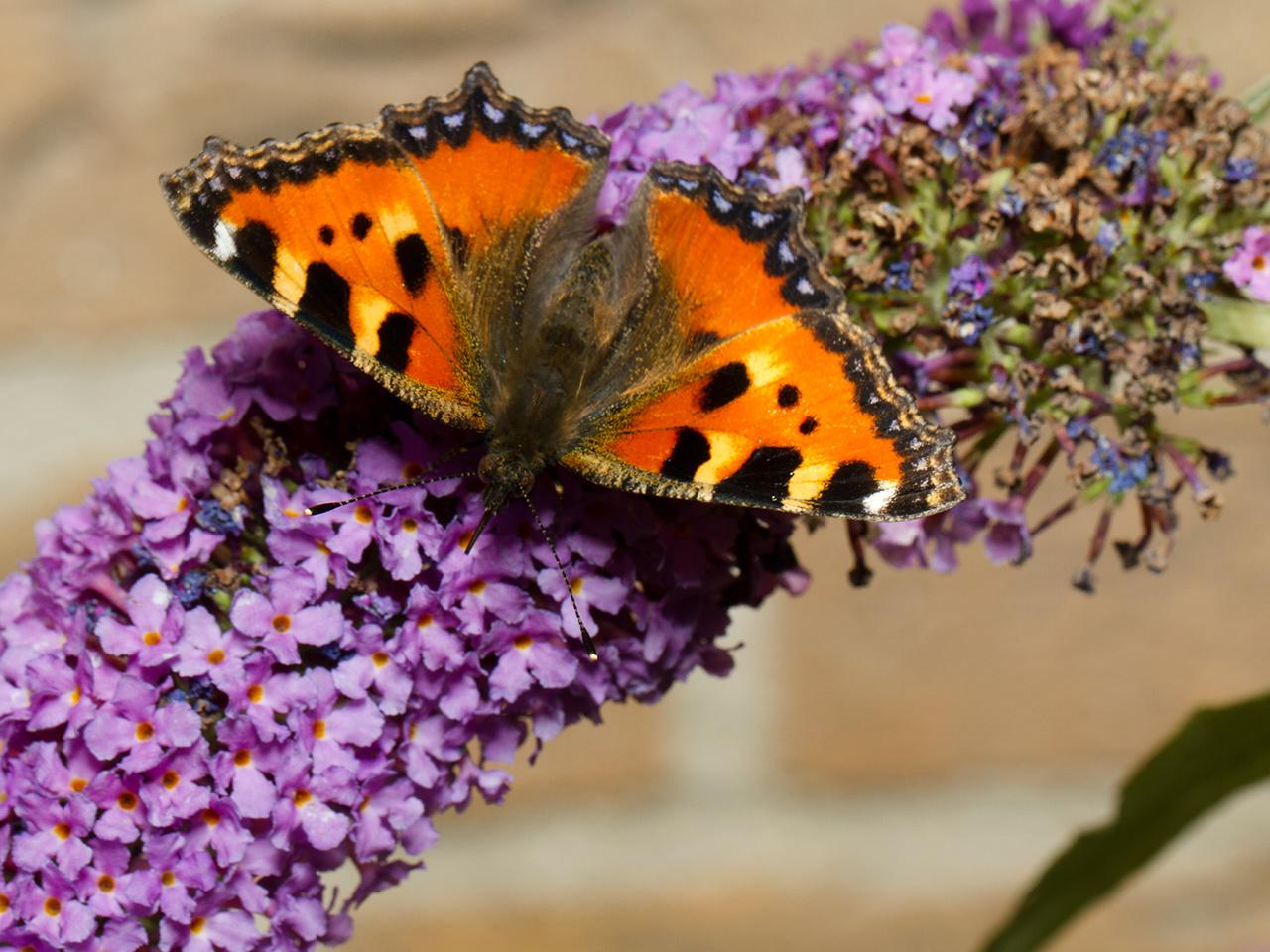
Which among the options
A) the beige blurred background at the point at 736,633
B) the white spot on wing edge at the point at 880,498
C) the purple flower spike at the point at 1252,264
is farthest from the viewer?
the beige blurred background at the point at 736,633

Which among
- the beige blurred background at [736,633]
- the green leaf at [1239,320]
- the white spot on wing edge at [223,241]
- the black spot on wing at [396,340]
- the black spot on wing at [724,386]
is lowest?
the black spot on wing at [724,386]

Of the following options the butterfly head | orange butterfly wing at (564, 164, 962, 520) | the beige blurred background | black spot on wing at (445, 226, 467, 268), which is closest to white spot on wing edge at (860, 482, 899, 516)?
orange butterfly wing at (564, 164, 962, 520)

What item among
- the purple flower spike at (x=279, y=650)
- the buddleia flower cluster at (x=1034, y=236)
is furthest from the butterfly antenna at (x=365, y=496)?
the buddleia flower cluster at (x=1034, y=236)

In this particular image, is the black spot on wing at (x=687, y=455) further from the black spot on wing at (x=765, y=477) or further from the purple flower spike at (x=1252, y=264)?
the purple flower spike at (x=1252, y=264)

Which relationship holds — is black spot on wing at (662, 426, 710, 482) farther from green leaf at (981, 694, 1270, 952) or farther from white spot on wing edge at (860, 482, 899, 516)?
green leaf at (981, 694, 1270, 952)

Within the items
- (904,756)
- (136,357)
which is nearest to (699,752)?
(904,756)

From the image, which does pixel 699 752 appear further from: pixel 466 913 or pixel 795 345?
pixel 795 345
